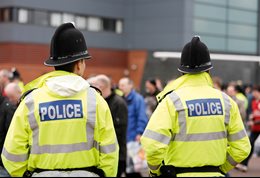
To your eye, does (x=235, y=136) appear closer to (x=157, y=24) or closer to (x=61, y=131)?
(x=61, y=131)

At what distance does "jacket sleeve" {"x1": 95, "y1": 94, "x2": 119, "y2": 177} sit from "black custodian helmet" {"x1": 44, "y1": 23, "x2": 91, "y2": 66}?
0.36m

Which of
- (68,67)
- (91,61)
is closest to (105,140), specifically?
(68,67)

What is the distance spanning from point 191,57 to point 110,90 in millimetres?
4483

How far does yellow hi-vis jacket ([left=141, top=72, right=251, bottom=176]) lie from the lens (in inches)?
175

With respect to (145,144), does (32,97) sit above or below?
above

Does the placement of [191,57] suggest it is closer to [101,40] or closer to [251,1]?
[101,40]

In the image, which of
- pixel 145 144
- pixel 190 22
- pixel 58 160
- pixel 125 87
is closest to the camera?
pixel 58 160

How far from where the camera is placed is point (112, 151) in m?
4.17

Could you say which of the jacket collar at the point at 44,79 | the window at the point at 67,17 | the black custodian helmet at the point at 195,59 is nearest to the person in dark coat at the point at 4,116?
the jacket collar at the point at 44,79

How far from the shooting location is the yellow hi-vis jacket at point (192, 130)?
14.6 ft

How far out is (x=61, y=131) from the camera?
403 cm

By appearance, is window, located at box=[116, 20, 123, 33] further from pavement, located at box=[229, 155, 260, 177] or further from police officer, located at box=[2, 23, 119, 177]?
police officer, located at box=[2, 23, 119, 177]

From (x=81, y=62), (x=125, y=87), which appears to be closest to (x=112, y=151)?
(x=81, y=62)

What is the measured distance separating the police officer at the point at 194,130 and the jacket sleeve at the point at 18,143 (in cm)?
94
